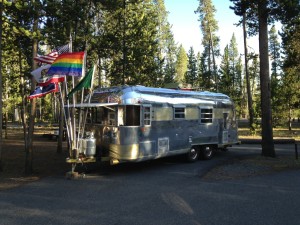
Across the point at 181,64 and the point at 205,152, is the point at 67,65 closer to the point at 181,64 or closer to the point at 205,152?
the point at 205,152

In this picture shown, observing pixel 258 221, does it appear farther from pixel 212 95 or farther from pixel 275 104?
pixel 275 104

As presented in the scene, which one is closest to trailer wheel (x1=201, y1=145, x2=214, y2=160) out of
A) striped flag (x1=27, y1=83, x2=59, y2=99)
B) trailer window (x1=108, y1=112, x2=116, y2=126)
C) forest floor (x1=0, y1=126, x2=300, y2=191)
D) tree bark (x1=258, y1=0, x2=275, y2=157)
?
forest floor (x1=0, y1=126, x2=300, y2=191)

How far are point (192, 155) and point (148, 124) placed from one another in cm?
340

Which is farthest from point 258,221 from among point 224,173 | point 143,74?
point 143,74

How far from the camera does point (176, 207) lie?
8.12 meters

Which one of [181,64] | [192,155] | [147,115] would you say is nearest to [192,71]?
[181,64]

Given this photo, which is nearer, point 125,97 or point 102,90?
point 125,97

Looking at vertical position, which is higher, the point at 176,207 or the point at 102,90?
the point at 102,90

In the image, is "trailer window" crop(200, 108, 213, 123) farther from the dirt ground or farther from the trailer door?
the dirt ground

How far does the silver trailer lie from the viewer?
12672 mm

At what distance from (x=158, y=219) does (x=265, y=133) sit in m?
11.0

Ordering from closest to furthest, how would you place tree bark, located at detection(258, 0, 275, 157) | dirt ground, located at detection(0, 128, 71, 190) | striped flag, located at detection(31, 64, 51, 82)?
dirt ground, located at detection(0, 128, 71, 190) → striped flag, located at detection(31, 64, 51, 82) → tree bark, located at detection(258, 0, 275, 157)

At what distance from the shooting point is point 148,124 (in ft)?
44.4

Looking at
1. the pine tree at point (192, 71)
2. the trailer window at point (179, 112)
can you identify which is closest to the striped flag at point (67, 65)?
the trailer window at point (179, 112)
